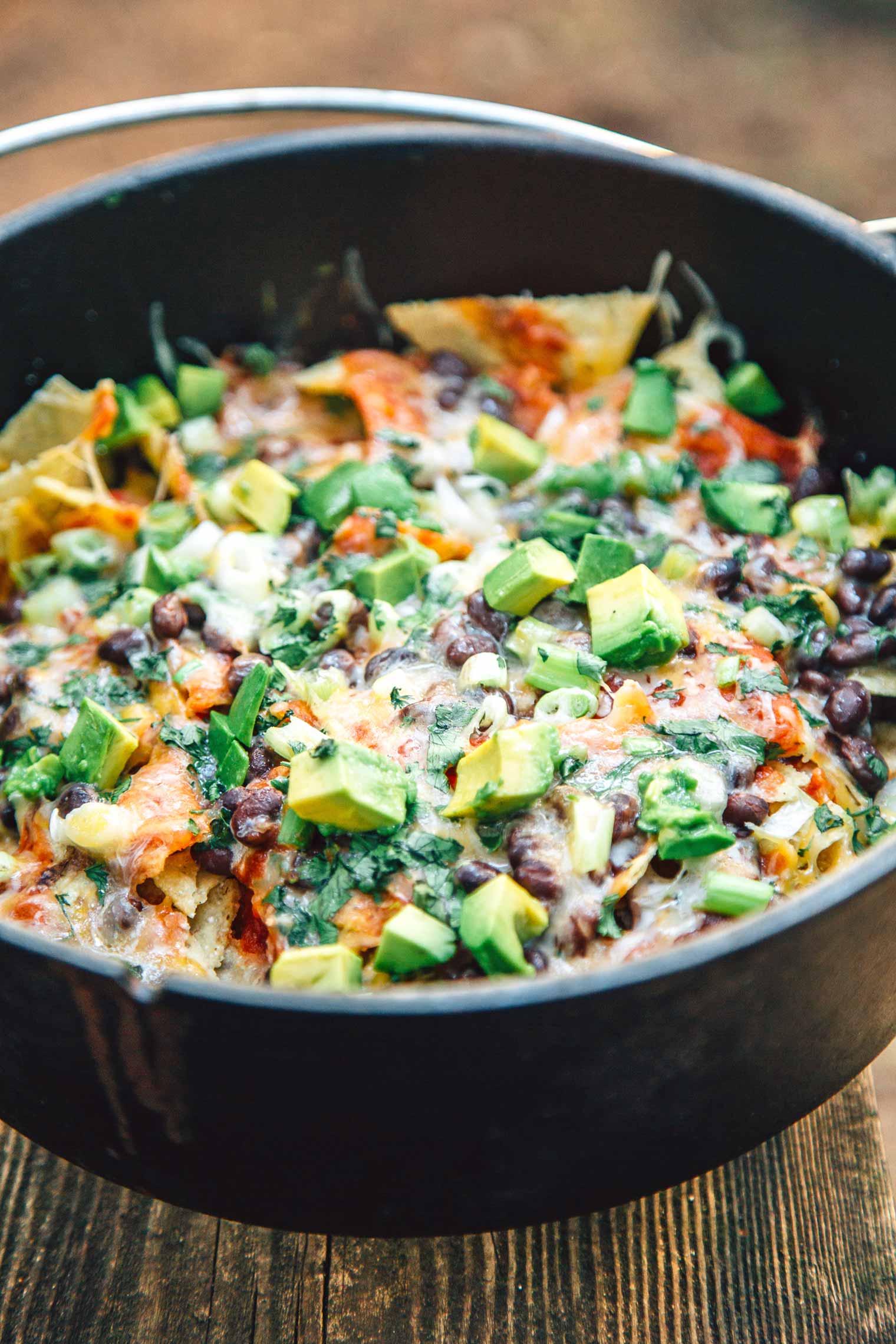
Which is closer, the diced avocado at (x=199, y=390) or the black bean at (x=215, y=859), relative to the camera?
the black bean at (x=215, y=859)

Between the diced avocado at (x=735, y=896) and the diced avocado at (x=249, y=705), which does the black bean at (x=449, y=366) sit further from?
the diced avocado at (x=735, y=896)

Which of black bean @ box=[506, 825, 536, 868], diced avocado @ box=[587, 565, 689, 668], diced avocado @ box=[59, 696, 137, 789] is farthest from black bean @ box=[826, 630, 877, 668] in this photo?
diced avocado @ box=[59, 696, 137, 789]

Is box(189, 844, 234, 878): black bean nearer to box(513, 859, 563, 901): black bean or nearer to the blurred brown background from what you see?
box(513, 859, 563, 901): black bean

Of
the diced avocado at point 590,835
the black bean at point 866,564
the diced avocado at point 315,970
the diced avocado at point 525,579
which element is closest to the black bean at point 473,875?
the diced avocado at point 590,835

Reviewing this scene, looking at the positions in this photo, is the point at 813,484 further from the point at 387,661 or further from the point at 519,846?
the point at 519,846

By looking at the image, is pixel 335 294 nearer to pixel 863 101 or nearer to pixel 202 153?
pixel 202 153

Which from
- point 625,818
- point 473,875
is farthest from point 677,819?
point 473,875

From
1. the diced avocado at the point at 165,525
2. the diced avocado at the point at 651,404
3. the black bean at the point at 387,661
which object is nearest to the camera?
the black bean at the point at 387,661

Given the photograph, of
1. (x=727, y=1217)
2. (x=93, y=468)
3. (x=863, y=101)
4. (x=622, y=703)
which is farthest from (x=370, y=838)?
(x=863, y=101)
